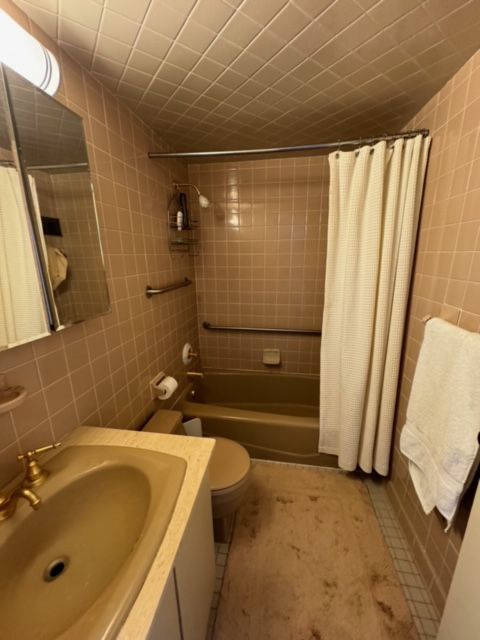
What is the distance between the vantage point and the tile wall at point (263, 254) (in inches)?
81.0

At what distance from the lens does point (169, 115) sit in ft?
4.42

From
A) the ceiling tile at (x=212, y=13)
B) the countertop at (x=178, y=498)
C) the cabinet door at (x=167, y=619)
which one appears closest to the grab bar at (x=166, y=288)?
the countertop at (x=178, y=498)

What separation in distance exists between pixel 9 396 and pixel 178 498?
21.2 inches

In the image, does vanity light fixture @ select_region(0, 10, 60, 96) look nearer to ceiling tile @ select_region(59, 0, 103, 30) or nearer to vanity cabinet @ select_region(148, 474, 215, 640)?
ceiling tile @ select_region(59, 0, 103, 30)

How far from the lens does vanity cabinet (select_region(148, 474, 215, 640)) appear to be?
1.81ft

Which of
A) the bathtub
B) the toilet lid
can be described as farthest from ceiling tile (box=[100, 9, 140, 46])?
the bathtub

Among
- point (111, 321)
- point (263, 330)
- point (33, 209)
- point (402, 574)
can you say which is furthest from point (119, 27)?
point (402, 574)

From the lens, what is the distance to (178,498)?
0.69 meters

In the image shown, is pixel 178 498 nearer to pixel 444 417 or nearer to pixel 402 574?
pixel 444 417

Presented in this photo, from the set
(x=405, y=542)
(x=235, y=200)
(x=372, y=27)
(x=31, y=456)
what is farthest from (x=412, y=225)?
(x=31, y=456)

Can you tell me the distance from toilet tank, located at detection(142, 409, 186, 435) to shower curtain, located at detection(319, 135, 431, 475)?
94 cm

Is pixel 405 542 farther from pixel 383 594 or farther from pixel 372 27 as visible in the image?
pixel 372 27

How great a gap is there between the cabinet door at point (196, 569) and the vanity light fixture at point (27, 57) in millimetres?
1332

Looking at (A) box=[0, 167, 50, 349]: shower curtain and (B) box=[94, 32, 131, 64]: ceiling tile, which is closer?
(A) box=[0, 167, 50, 349]: shower curtain
